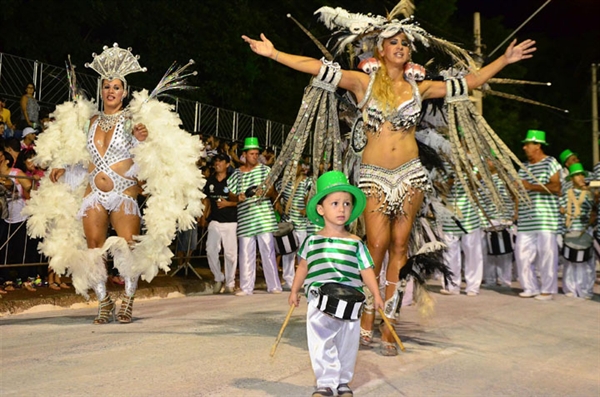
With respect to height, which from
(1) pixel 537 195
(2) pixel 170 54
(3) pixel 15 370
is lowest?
(3) pixel 15 370

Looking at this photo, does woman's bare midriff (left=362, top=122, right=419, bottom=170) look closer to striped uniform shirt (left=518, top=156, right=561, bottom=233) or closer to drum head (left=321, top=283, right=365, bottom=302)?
drum head (left=321, top=283, right=365, bottom=302)

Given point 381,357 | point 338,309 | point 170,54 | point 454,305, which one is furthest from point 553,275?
point 170,54

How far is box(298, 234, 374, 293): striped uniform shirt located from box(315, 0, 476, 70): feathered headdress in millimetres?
2219

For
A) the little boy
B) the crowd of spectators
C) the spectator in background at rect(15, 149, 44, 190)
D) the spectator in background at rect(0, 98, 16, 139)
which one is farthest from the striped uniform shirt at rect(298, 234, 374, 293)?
the spectator in background at rect(0, 98, 16, 139)

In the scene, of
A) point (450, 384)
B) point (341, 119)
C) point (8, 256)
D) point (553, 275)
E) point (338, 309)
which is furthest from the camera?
point (553, 275)

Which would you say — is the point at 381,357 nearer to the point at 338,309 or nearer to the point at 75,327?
the point at 338,309

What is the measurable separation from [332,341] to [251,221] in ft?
24.8

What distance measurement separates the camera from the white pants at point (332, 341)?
4672 mm

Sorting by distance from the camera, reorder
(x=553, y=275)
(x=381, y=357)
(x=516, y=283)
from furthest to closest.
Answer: (x=516, y=283) → (x=553, y=275) → (x=381, y=357)

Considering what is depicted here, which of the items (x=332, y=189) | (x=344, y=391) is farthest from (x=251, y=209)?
(x=344, y=391)

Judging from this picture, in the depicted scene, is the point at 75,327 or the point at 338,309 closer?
the point at 338,309

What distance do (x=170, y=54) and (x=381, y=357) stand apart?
1556 cm

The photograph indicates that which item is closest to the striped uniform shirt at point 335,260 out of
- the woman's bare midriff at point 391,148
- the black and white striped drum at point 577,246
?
the woman's bare midriff at point 391,148

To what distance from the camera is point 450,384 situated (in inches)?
206
